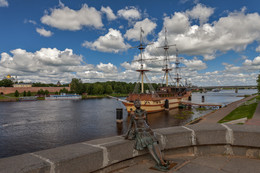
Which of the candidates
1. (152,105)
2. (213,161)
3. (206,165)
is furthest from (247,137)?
(152,105)

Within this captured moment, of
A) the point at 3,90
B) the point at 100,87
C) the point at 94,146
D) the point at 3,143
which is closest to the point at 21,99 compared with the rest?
the point at 3,90

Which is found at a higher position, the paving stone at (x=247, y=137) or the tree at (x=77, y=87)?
the tree at (x=77, y=87)

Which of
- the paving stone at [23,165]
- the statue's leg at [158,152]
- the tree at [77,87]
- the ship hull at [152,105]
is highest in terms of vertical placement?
the tree at [77,87]

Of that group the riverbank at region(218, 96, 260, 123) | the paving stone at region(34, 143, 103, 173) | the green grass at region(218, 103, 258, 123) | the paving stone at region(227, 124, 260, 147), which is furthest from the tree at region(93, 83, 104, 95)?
the paving stone at region(34, 143, 103, 173)

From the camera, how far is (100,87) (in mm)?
132125

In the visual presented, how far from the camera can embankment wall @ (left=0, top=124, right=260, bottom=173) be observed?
3.14 metres

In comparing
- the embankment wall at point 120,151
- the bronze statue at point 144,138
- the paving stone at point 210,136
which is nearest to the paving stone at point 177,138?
the embankment wall at point 120,151

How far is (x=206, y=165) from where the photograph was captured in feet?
14.7

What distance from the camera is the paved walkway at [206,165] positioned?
4.16 metres

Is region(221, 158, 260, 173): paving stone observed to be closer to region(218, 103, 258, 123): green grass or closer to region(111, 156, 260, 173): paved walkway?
region(111, 156, 260, 173): paved walkway

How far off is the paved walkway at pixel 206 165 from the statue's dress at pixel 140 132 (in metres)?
0.51

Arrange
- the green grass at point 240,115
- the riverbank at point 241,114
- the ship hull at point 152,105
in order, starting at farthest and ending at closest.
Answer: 1. the ship hull at point 152,105
2. the green grass at point 240,115
3. the riverbank at point 241,114

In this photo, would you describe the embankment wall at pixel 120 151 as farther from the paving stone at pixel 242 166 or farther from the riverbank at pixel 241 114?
the riverbank at pixel 241 114

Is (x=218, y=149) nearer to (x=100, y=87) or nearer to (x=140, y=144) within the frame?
(x=140, y=144)
